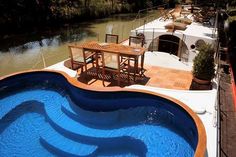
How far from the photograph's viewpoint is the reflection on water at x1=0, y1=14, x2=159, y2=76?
1324 cm

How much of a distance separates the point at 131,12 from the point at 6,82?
32.8 meters

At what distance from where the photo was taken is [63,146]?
17.3ft

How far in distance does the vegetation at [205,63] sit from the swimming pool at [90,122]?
62.4 inches

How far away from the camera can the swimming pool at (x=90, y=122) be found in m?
5.14

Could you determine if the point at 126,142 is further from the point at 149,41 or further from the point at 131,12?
the point at 131,12

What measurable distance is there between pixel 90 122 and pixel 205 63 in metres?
3.59

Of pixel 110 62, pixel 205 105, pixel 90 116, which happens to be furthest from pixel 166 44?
pixel 90 116

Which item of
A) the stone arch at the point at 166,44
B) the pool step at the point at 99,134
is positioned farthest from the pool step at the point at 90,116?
the stone arch at the point at 166,44

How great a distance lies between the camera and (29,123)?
614 centimetres

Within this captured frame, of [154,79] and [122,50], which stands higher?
[122,50]

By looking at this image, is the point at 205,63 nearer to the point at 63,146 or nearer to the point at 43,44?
the point at 63,146

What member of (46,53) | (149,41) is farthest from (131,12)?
(149,41)

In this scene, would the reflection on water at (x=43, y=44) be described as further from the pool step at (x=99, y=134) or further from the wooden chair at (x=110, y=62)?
the pool step at (x=99, y=134)

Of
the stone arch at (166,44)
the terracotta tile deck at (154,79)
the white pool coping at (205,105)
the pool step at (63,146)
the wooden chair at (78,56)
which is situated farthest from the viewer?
the stone arch at (166,44)
